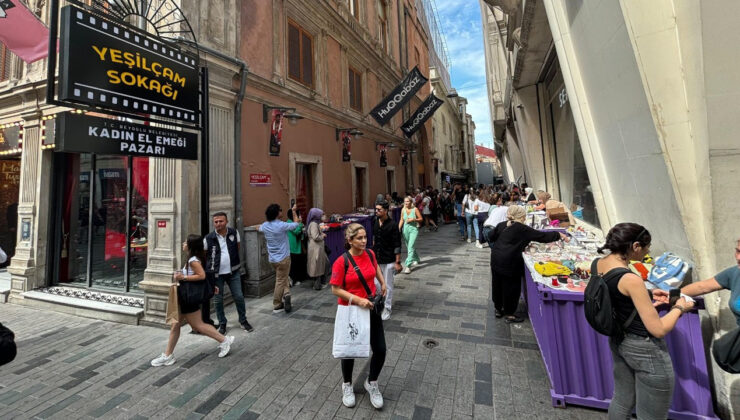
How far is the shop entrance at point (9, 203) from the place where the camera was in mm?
8633

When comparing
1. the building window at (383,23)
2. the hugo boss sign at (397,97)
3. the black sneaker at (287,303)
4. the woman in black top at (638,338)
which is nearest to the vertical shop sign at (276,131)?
the black sneaker at (287,303)

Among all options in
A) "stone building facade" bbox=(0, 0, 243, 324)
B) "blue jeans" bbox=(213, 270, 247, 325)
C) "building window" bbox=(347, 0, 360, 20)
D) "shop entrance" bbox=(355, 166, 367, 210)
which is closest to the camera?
"blue jeans" bbox=(213, 270, 247, 325)

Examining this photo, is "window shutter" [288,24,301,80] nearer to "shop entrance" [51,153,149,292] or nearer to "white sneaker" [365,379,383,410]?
"shop entrance" [51,153,149,292]

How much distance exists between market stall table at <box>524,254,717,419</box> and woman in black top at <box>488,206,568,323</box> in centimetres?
141

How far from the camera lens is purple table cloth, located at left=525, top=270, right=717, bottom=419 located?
2479mm

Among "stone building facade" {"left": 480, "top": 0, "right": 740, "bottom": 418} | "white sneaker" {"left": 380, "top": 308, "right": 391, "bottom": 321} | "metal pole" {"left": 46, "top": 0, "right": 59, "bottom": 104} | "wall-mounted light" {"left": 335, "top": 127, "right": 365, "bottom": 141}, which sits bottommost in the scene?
"white sneaker" {"left": 380, "top": 308, "right": 391, "bottom": 321}

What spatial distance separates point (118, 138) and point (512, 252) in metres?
5.55

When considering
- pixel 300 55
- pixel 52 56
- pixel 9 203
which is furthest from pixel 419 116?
pixel 9 203

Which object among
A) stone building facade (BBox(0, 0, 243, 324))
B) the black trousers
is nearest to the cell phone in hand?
the black trousers

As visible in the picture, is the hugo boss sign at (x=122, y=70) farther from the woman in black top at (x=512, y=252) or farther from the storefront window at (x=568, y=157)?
the storefront window at (x=568, y=157)

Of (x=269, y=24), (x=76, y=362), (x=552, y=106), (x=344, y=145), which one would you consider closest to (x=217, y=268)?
(x=76, y=362)

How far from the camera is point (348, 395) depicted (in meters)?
2.95

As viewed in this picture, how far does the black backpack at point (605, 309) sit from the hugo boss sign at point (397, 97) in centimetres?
1011

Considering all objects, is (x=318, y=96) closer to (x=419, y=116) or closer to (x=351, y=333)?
(x=419, y=116)
